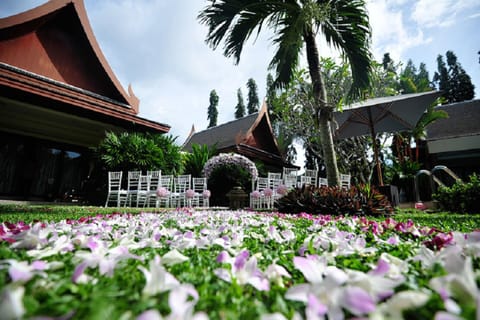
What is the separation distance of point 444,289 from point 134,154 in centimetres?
775

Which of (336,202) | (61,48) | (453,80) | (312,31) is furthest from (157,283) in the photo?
(453,80)

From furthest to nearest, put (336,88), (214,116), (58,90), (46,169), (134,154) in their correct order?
(214,116), (336,88), (46,169), (134,154), (58,90)

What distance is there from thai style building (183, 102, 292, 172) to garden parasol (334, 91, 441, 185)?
5.26m

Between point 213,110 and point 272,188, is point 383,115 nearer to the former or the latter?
point 272,188

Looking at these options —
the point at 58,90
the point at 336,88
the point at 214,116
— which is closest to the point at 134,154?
the point at 58,90

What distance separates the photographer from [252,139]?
13750 mm

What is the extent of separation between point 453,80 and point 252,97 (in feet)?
67.7

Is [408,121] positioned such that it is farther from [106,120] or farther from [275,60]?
[106,120]

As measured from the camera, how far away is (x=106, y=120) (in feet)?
24.5

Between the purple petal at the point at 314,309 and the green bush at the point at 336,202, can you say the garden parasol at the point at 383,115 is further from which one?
the purple petal at the point at 314,309

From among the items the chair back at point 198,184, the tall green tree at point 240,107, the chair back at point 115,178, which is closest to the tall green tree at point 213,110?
the tall green tree at point 240,107

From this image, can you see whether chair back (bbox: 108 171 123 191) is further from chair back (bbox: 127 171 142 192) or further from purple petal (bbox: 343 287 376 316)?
purple petal (bbox: 343 287 376 316)

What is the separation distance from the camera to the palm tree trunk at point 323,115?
507 centimetres

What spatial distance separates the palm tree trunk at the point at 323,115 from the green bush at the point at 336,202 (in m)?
0.64
